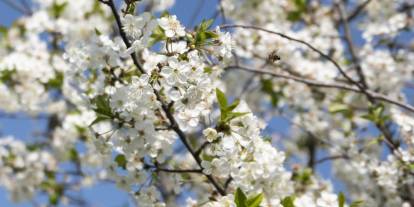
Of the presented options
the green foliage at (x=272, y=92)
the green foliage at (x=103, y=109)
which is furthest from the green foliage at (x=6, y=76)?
the green foliage at (x=272, y=92)

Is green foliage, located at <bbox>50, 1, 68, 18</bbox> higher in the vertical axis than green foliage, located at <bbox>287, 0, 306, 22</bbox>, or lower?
lower

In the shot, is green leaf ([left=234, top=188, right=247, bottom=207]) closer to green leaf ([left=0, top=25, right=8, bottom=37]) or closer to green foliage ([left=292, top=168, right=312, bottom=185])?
green foliage ([left=292, top=168, right=312, bottom=185])

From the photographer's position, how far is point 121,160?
2.85 m

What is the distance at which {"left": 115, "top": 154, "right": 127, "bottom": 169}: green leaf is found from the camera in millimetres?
→ 2840

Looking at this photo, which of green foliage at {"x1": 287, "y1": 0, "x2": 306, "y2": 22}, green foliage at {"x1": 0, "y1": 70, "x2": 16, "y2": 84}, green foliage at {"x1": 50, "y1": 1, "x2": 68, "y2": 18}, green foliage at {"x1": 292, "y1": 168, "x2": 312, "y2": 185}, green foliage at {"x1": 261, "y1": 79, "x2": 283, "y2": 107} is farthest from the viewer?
green foliage at {"x1": 287, "y1": 0, "x2": 306, "y2": 22}

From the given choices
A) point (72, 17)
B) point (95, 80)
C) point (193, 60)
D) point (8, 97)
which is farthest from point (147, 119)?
point (72, 17)

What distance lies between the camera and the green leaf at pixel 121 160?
2840 mm

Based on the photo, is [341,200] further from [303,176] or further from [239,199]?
[303,176]

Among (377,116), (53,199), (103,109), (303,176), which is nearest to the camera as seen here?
(103,109)

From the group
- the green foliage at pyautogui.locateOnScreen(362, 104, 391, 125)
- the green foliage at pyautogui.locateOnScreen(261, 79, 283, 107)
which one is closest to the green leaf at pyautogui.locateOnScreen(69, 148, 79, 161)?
the green foliage at pyautogui.locateOnScreen(261, 79, 283, 107)

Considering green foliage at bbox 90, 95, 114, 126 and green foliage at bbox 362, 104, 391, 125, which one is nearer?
green foliage at bbox 90, 95, 114, 126

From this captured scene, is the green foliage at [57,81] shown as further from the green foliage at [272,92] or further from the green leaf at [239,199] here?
the green leaf at [239,199]

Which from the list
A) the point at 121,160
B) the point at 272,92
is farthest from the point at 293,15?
the point at 121,160

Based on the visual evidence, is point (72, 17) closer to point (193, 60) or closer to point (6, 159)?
point (6, 159)
